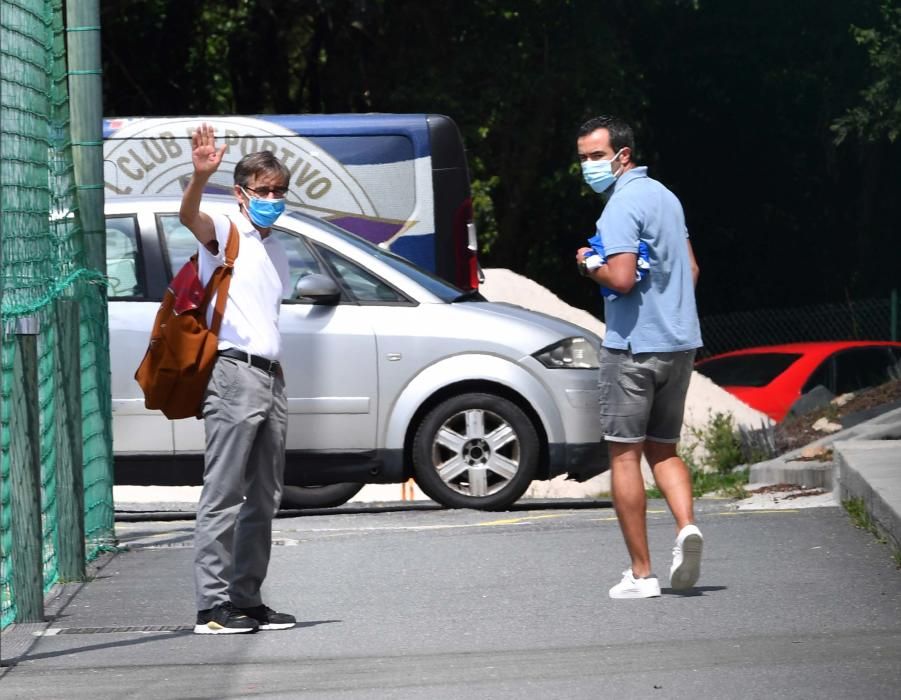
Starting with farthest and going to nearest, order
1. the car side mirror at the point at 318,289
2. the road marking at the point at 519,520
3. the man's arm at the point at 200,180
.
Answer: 1. the car side mirror at the point at 318,289
2. the road marking at the point at 519,520
3. the man's arm at the point at 200,180

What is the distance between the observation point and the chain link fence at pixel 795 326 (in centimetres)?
2495

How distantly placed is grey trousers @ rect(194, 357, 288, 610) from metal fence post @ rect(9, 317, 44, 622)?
22.9 inches

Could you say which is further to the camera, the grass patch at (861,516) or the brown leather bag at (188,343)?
the grass patch at (861,516)

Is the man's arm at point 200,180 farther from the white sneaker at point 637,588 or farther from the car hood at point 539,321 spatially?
the car hood at point 539,321

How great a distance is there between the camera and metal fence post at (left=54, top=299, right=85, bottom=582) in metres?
7.54

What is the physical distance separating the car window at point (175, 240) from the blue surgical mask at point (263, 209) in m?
4.34

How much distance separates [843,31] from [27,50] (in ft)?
81.8

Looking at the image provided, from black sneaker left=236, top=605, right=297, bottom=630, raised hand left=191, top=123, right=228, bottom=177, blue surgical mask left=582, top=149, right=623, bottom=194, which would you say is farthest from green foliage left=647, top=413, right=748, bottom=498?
raised hand left=191, top=123, right=228, bottom=177

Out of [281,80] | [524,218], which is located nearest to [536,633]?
[281,80]

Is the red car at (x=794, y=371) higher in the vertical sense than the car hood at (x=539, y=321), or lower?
lower

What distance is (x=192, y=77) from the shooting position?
90.0 ft

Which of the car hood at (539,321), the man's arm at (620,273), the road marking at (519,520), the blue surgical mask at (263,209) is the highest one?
the blue surgical mask at (263,209)

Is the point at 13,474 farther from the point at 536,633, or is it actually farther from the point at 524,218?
the point at 524,218

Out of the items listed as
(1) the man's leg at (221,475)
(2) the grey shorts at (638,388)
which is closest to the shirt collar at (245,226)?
(1) the man's leg at (221,475)
